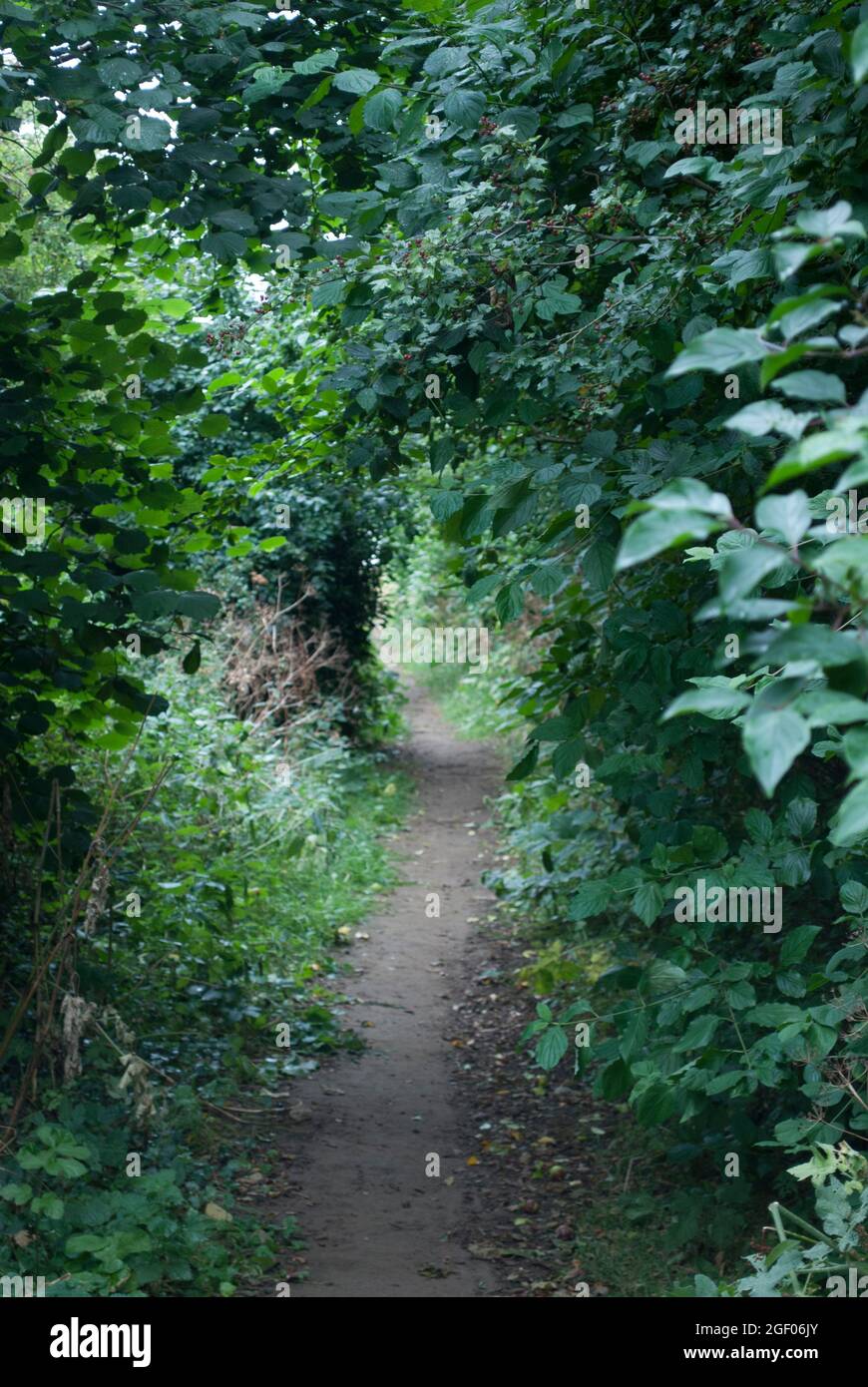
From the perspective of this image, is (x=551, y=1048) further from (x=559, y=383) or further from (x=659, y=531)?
(x=659, y=531)

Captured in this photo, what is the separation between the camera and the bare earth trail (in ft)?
15.8

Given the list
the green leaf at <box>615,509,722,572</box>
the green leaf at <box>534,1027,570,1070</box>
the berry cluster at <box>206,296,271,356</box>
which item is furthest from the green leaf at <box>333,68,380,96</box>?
the green leaf at <box>615,509,722,572</box>

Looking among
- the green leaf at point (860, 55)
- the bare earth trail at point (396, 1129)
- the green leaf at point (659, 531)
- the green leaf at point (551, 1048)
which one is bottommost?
the bare earth trail at point (396, 1129)

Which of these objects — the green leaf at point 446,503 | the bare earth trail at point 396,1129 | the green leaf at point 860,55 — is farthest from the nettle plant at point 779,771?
the bare earth trail at point 396,1129

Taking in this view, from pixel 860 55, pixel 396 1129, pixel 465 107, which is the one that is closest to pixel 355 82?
pixel 465 107

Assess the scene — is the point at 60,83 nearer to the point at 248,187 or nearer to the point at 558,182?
the point at 248,187

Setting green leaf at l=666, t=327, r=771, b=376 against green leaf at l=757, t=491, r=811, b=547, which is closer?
green leaf at l=757, t=491, r=811, b=547

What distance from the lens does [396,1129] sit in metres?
6.29

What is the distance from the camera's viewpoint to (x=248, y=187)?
4711 mm

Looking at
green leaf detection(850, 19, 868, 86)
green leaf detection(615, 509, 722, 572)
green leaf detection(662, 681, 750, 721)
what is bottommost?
green leaf detection(662, 681, 750, 721)

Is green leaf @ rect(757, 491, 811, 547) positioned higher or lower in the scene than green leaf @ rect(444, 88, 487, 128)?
lower

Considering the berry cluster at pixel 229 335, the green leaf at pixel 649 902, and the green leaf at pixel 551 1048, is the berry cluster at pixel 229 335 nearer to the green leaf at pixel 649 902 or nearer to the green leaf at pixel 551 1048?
the green leaf at pixel 649 902

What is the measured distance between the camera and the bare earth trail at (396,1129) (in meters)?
4.80

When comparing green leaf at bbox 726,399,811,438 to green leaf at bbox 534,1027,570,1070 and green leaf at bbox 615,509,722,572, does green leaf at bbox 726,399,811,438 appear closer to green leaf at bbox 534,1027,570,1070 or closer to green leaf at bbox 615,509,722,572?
green leaf at bbox 615,509,722,572
